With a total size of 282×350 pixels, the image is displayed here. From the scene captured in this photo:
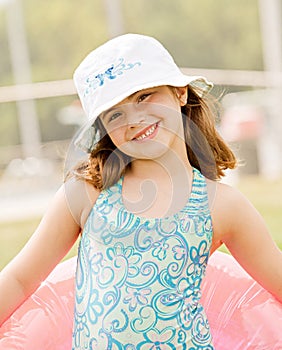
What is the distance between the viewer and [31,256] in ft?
6.10

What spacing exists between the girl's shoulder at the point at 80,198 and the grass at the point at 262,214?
101 inches

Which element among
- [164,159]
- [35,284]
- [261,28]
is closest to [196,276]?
[164,159]

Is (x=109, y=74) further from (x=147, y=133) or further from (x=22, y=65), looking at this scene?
(x=22, y=65)

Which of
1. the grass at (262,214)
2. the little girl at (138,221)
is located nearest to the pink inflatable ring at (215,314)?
the little girl at (138,221)

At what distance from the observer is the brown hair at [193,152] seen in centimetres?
186

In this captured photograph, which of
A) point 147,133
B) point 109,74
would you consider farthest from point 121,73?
point 147,133

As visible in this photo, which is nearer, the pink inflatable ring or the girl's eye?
the girl's eye

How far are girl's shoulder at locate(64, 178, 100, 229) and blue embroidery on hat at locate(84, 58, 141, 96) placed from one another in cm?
22

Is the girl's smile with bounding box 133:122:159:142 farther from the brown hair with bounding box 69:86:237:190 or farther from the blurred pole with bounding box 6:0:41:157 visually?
the blurred pole with bounding box 6:0:41:157

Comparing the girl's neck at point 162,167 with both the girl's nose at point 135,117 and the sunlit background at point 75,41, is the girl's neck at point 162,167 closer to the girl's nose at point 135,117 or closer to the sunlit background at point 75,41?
the girl's nose at point 135,117

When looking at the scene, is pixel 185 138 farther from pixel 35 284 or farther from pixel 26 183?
pixel 26 183

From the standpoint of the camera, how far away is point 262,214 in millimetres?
6270

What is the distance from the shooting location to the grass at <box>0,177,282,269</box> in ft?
16.7

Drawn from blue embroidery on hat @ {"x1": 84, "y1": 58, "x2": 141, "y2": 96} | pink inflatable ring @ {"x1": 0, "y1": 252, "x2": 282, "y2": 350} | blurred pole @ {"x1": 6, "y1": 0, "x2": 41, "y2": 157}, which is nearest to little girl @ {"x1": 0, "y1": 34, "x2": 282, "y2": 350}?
blue embroidery on hat @ {"x1": 84, "y1": 58, "x2": 141, "y2": 96}
